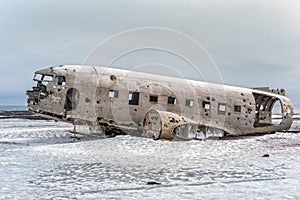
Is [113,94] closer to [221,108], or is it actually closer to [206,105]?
[206,105]

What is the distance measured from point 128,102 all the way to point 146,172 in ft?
30.0

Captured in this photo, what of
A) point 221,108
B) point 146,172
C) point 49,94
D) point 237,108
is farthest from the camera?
point 237,108

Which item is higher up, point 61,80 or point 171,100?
point 61,80

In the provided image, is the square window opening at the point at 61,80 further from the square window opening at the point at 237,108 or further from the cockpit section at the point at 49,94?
the square window opening at the point at 237,108

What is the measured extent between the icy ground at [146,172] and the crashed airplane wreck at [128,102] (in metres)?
1.79

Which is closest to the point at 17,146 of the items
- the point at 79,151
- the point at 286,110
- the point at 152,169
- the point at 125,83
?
the point at 79,151

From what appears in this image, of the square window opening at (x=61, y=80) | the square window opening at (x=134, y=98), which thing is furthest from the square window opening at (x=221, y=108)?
the square window opening at (x=61, y=80)

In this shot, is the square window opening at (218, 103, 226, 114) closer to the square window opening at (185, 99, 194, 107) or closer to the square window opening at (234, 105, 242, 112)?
the square window opening at (234, 105, 242, 112)

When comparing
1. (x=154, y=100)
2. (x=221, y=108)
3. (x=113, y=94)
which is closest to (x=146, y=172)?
(x=113, y=94)

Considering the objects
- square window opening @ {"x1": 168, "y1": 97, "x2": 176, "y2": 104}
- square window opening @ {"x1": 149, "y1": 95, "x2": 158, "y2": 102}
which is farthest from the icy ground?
square window opening @ {"x1": 168, "y1": 97, "x2": 176, "y2": 104}

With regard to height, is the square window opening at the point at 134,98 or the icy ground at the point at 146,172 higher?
the square window opening at the point at 134,98

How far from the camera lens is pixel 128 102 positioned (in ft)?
69.1

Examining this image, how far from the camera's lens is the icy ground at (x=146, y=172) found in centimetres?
927

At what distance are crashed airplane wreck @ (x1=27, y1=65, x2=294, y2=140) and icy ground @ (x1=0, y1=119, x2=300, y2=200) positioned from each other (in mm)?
1789
